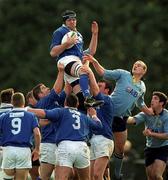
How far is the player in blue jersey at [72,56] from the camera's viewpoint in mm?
19703

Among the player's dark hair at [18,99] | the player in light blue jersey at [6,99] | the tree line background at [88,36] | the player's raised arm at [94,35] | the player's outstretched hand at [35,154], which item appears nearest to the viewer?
the player's dark hair at [18,99]

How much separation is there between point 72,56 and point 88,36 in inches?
1528

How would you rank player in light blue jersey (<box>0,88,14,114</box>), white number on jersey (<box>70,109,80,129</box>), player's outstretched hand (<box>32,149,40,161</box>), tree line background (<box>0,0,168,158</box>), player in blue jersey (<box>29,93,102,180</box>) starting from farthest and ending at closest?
tree line background (<box>0,0,168,158</box>)
player in light blue jersey (<box>0,88,14,114</box>)
player's outstretched hand (<box>32,149,40,161</box>)
white number on jersey (<box>70,109,80,129</box>)
player in blue jersey (<box>29,93,102,180</box>)

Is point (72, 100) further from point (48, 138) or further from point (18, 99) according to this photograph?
point (48, 138)

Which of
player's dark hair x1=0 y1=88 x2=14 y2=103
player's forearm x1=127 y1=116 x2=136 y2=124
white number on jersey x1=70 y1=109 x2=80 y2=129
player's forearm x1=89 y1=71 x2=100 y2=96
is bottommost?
player's forearm x1=127 y1=116 x2=136 y2=124

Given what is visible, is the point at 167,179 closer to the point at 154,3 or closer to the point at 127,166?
the point at 127,166

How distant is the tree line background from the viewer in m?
57.6

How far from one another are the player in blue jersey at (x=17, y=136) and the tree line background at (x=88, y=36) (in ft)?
115

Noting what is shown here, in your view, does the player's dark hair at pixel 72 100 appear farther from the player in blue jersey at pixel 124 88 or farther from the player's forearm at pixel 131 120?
the player's forearm at pixel 131 120

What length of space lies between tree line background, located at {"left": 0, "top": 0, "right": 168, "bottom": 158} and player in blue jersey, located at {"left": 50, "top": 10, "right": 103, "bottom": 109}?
3454 cm

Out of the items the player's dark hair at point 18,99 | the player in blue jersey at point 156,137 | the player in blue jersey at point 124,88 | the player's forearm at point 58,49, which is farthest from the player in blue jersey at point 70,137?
the player in blue jersey at point 156,137

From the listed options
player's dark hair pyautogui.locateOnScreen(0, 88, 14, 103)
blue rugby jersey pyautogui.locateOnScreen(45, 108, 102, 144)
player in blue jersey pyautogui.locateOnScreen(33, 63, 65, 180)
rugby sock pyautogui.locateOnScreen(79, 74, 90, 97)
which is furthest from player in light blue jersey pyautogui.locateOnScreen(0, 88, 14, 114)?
blue rugby jersey pyautogui.locateOnScreen(45, 108, 102, 144)

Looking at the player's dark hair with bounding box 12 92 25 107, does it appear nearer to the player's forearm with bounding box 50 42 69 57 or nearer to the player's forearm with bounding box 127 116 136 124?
the player's forearm with bounding box 50 42 69 57

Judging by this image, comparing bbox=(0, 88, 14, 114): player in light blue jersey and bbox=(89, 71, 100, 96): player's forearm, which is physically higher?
bbox=(89, 71, 100, 96): player's forearm
